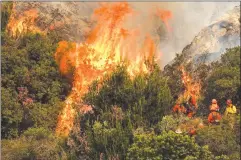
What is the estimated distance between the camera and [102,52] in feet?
109

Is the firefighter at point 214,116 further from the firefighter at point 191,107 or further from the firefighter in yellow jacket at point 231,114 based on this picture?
the firefighter at point 191,107

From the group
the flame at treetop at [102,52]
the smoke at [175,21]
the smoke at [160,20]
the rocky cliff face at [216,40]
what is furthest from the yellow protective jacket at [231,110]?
the smoke at [160,20]

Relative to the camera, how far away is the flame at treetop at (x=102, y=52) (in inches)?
1266

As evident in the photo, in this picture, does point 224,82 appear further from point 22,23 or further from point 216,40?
point 22,23

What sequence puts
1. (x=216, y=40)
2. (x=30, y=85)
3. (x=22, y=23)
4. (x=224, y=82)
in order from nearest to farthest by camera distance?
(x=224, y=82), (x=30, y=85), (x=216, y=40), (x=22, y=23)

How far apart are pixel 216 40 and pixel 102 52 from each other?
22.2ft

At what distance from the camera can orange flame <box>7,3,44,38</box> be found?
3406cm

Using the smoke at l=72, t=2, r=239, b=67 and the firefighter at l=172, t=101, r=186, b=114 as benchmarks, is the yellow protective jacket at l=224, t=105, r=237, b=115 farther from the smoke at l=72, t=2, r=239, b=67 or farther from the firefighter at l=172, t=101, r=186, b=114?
the smoke at l=72, t=2, r=239, b=67

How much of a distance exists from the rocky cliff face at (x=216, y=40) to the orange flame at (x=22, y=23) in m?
9.83

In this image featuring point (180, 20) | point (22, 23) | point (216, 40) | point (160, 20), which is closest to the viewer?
point (216, 40)

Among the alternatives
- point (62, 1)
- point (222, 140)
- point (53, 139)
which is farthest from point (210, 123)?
point (62, 1)

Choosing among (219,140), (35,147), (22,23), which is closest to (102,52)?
(22,23)

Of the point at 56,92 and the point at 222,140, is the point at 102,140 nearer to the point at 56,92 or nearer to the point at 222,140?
the point at 222,140

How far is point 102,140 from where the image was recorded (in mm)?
19844
